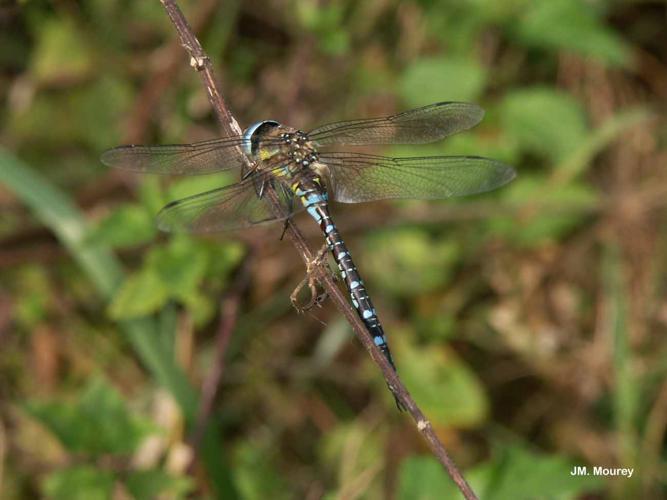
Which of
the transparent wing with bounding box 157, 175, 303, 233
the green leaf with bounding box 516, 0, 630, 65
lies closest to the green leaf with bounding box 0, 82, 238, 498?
the transparent wing with bounding box 157, 175, 303, 233

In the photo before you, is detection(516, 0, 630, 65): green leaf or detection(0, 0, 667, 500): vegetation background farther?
detection(516, 0, 630, 65): green leaf

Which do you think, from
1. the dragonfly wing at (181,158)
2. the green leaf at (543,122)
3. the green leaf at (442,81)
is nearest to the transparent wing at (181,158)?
the dragonfly wing at (181,158)

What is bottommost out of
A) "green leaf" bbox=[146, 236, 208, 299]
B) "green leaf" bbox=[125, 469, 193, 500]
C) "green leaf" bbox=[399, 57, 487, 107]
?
"green leaf" bbox=[125, 469, 193, 500]

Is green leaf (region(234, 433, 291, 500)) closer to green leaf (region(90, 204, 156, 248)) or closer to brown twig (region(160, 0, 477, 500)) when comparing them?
green leaf (region(90, 204, 156, 248))

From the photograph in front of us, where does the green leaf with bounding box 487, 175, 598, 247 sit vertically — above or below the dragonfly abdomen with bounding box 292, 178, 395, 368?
above

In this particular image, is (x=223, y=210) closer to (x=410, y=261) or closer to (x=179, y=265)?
(x=179, y=265)

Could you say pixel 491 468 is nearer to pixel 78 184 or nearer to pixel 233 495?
pixel 233 495

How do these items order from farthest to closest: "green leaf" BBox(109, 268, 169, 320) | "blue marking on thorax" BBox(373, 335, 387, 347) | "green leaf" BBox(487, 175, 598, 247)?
"green leaf" BBox(487, 175, 598, 247) → "green leaf" BBox(109, 268, 169, 320) → "blue marking on thorax" BBox(373, 335, 387, 347)

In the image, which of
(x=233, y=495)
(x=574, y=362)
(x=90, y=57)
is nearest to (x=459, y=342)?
(x=574, y=362)
